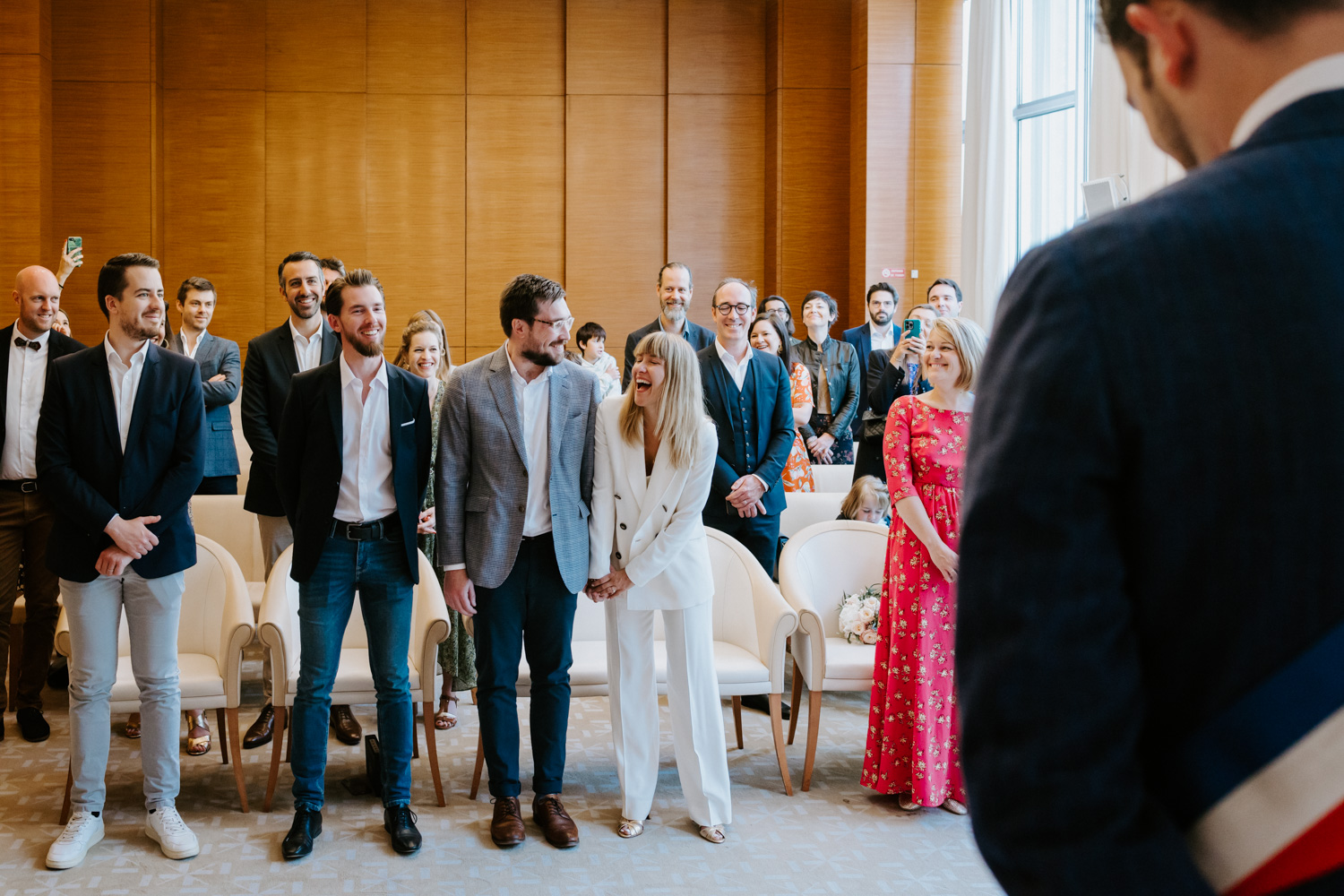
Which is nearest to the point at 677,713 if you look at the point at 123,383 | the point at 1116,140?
the point at 123,383

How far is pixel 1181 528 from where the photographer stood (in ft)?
2.10

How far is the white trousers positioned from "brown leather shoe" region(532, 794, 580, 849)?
0.69 ft

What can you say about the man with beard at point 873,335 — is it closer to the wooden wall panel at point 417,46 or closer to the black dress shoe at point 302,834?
the black dress shoe at point 302,834

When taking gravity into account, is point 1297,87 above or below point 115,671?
above

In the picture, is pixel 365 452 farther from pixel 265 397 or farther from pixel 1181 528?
pixel 1181 528

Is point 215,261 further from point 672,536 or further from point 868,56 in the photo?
point 672,536

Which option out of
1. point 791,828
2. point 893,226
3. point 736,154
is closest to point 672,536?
point 791,828

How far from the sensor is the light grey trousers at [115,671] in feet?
10.6

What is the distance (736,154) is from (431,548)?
6.09 metres

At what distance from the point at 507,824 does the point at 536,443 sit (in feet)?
4.04

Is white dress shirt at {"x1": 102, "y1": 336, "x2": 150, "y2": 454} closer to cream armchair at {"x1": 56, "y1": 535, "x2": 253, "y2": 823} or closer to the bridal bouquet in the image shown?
cream armchair at {"x1": 56, "y1": 535, "x2": 253, "y2": 823}

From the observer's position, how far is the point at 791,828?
140 inches

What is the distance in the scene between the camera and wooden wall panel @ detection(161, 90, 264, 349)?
916 cm

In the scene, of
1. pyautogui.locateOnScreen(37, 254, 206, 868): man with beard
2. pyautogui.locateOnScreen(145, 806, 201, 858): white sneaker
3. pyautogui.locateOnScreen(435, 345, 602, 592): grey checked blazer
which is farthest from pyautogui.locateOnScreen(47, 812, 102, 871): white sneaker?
pyautogui.locateOnScreen(435, 345, 602, 592): grey checked blazer
